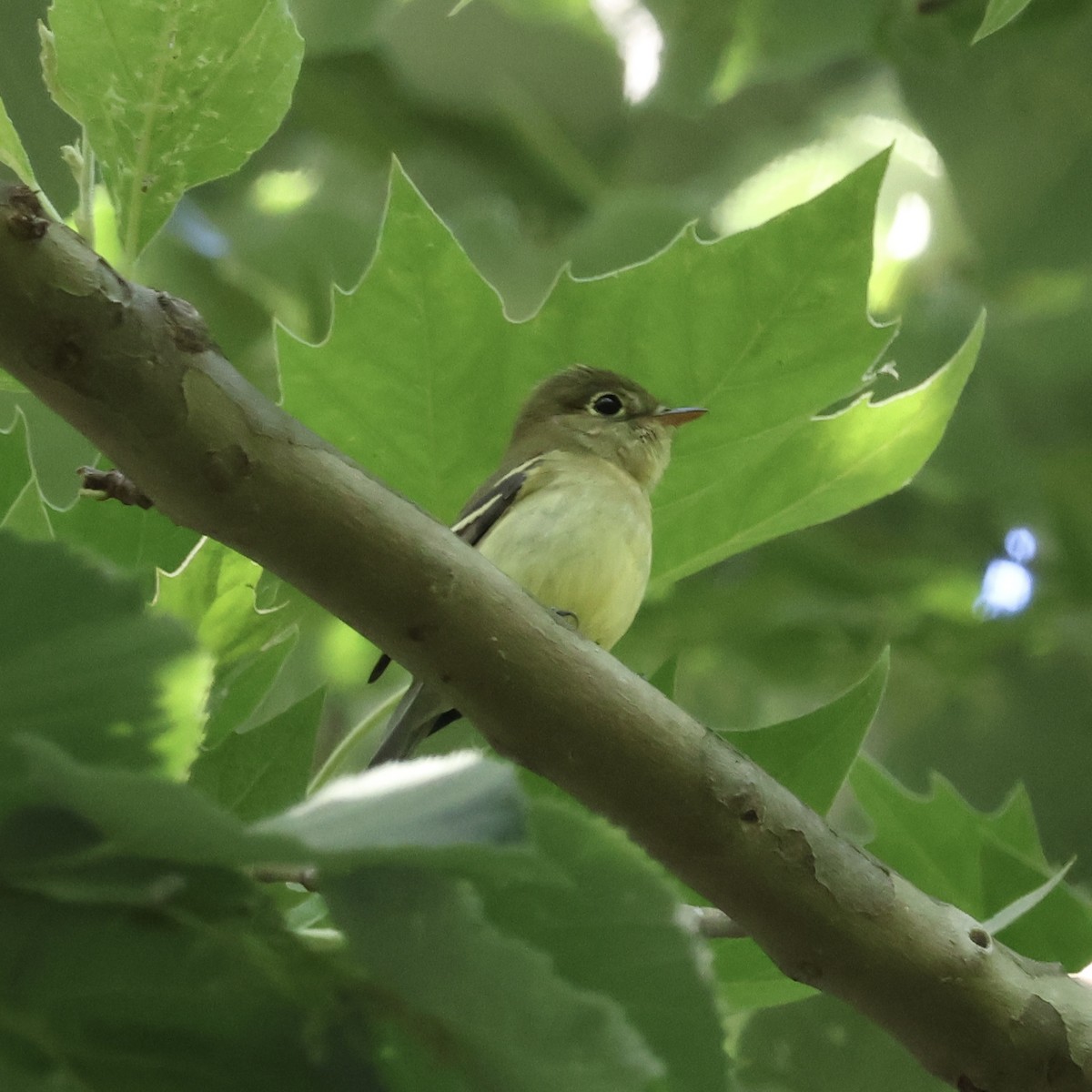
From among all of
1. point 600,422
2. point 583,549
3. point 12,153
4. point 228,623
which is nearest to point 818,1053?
point 583,549

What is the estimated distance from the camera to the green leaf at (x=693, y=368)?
1.67m

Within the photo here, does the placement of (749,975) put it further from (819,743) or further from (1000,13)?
(1000,13)

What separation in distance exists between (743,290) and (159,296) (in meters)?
0.89

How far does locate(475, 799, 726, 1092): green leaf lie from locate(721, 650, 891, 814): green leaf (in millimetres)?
862

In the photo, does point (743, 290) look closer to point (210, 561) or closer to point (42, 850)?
point (210, 561)

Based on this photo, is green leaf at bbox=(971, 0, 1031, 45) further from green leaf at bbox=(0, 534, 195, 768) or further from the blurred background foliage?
the blurred background foliage

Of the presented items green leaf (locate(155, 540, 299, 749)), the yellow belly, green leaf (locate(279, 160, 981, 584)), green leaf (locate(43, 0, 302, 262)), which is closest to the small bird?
the yellow belly

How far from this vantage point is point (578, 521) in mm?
2334

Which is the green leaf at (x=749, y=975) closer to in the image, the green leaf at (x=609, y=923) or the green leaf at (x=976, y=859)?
the green leaf at (x=976, y=859)

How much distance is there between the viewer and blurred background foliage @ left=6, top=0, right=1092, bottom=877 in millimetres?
3377

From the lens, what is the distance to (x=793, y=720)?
1.52 meters

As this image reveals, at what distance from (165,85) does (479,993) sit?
2.94 feet

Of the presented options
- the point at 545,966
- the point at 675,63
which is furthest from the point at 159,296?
the point at 675,63

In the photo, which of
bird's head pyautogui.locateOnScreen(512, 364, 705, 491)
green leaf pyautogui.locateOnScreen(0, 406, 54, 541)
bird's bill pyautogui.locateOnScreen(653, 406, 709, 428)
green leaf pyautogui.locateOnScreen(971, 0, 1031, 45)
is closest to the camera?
green leaf pyautogui.locateOnScreen(971, 0, 1031, 45)
